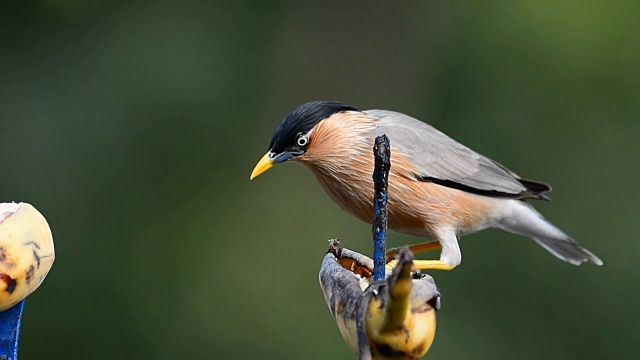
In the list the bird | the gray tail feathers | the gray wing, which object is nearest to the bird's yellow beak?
the bird

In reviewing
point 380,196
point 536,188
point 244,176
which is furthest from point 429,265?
point 244,176

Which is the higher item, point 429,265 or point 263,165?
point 263,165

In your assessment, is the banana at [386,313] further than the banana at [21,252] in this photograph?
No

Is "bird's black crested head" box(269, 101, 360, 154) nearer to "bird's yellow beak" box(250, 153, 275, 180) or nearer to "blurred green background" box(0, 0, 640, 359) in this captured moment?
"bird's yellow beak" box(250, 153, 275, 180)

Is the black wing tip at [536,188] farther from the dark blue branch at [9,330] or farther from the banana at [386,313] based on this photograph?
the dark blue branch at [9,330]

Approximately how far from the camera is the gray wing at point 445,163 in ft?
7.43

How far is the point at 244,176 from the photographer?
373cm

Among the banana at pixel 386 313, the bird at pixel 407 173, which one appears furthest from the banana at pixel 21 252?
the bird at pixel 407 173

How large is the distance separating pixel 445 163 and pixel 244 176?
59.3 inches

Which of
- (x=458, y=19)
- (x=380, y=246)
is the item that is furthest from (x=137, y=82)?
(x=380, y=246)

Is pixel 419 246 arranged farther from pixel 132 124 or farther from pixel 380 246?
pixel 132 124

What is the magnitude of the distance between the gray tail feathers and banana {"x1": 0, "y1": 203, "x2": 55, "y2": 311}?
168cm

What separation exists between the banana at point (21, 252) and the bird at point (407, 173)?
0.92m

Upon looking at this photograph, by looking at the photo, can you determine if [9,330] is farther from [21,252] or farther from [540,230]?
[540,230]
